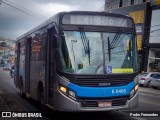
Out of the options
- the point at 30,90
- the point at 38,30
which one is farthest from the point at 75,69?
the point at 30,90

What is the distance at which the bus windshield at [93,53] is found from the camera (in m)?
10.3

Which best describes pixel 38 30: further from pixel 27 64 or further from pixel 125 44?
pixel 125 44

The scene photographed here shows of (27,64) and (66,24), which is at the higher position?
(66,24)

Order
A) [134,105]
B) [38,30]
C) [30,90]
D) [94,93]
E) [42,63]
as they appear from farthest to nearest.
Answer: [30,90]
[38,30]
[42,63]
[134,105]
[94,93]

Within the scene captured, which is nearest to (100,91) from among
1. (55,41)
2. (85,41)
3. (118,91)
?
(118,91)

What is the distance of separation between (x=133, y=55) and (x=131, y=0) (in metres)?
39.5

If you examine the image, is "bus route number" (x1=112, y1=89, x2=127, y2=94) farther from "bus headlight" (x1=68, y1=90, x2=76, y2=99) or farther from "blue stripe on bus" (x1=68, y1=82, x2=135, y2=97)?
"bus headlight" (x1=68, y1=90, x2=76, y2=99)

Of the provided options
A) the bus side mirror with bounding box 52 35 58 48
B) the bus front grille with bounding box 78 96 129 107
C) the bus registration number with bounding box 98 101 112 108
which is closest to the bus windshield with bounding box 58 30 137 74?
the bus side mirror with bounding box 52 35 58 48

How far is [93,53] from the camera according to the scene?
34.2 feet

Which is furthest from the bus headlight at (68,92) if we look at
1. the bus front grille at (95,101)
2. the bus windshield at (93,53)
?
the bus windshield at (93,53)

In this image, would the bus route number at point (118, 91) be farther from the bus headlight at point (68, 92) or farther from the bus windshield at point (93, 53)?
the bus headlight at point (68, 92)

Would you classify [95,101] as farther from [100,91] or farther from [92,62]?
[92,62]

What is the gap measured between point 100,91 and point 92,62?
84cm

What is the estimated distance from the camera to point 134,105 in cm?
1081
